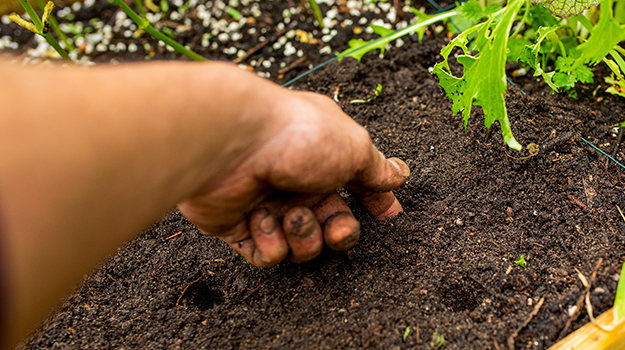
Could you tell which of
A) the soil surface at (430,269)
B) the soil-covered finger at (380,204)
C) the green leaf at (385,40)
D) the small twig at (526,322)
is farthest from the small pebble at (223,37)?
the small twig at (526,322)

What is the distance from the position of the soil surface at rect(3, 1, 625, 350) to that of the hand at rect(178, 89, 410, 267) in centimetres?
17

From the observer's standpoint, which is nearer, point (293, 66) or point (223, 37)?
point (293, 66)

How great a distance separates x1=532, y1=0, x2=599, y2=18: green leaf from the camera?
119cm

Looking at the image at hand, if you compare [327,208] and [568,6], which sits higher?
[568,6]

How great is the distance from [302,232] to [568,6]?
922 mm

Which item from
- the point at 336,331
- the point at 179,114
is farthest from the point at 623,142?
the point at 179,114

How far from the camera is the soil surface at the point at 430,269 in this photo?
1060 millimetres

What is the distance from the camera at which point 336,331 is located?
1.06 meters

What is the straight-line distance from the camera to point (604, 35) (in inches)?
38.4

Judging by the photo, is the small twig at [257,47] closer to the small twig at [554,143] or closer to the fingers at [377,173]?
the fingers at [377,173]

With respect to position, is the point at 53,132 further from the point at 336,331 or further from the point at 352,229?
the point at 336,331

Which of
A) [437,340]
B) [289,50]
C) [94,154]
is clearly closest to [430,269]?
[437,340]

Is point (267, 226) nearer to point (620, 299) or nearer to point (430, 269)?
point (430, 269)

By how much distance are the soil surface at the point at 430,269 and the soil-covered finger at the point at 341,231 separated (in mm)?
155
